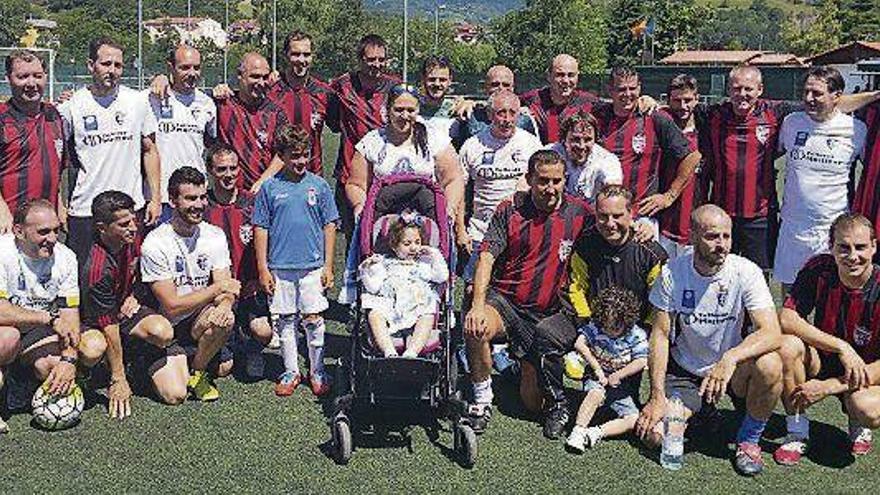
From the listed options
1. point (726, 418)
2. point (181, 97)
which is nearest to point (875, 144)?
point (726, 418)

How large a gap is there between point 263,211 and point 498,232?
4.80 feet

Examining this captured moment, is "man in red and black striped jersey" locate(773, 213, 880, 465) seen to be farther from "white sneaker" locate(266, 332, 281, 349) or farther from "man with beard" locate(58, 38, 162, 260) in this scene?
"man with beard" locate(58, 38, 162, 260)

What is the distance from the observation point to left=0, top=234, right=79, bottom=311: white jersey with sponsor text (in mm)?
5574

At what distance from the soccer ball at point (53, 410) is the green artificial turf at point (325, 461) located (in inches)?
2.2

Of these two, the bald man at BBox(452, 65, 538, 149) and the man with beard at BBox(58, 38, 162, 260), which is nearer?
the man with beard at BBox(58, 38, 162, 260)

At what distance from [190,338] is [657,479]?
2.92 metres

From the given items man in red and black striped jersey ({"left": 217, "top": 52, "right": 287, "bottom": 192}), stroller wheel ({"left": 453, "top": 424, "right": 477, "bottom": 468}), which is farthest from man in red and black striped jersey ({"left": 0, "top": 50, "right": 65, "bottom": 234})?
stroller wheel ({"left": 453, "top": 424, "right": 477, "bottom": 468})

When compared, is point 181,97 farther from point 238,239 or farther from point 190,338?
point 190,338

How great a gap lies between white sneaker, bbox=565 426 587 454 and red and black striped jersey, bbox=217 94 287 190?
9.36 feet

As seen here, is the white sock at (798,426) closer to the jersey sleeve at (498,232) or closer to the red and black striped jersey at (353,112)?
the jersey sleeve at (498,232)

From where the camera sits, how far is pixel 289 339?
6.30m

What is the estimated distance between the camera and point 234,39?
371ft

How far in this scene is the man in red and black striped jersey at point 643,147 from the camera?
6625 millimetres

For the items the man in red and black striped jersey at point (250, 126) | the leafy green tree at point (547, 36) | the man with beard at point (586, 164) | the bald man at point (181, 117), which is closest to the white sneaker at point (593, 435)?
the man with beard at point (586, 164)
